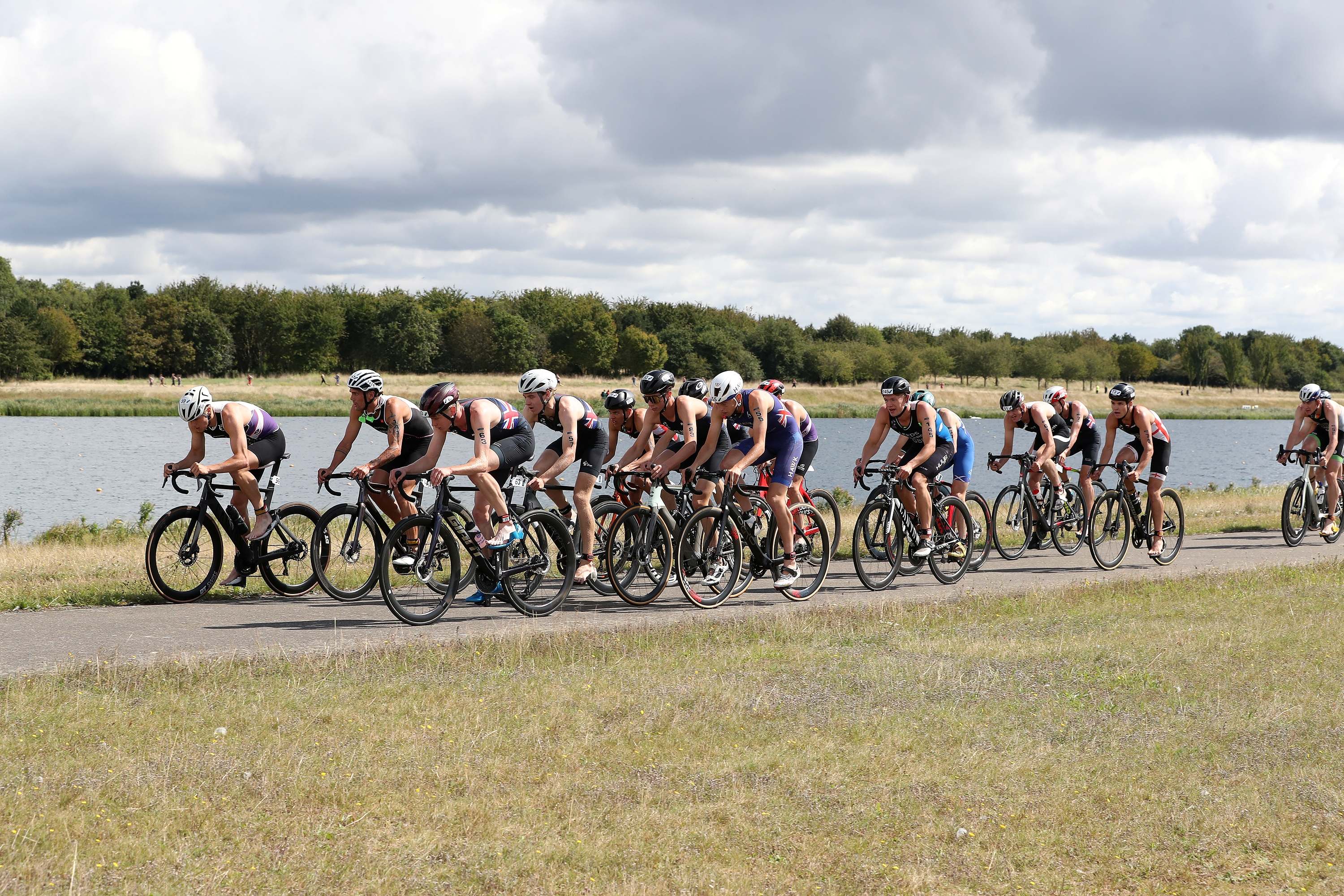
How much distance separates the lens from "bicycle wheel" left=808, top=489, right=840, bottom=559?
14.1m

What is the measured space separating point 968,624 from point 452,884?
6901 mm

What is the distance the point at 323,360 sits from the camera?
10688 centimetres

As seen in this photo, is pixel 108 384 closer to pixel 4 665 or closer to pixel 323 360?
pixel 323 360

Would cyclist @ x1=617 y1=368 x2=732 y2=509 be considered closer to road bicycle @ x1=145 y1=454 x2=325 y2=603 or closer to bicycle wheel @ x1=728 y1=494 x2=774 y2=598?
bicycle wheel @ x1=728 y1=494 x2=774 y2=598

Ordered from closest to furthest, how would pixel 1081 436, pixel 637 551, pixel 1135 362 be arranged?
pixel 637 551 → pixel 1081 436 → pixel 1135 362

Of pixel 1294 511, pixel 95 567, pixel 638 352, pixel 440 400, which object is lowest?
pixel 95 567

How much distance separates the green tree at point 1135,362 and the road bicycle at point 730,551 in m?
160

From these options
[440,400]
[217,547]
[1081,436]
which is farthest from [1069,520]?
[217,547]

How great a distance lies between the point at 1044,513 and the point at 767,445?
19.0 ft

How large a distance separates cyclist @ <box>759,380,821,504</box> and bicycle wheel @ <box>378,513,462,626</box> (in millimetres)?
3815

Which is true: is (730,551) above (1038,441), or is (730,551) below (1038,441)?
below

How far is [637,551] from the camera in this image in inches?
460

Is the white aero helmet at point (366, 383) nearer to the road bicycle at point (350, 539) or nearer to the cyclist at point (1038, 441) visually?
the road bicycle at point (350, 539)

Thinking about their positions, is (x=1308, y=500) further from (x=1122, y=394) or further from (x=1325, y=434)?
(x=1122, y=394)
